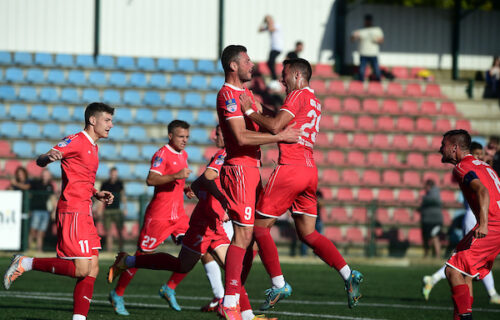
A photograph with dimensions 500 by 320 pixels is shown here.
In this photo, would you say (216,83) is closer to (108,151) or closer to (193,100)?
(193,100)

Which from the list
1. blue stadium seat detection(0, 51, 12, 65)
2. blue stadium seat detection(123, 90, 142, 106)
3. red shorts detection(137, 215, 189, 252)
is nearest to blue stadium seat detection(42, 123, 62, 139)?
blue stadium seat detection(123, 90, 142, 106)

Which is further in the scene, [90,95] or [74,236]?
[90,95]

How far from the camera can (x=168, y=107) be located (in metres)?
22.8

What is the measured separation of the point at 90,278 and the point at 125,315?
1.54 metres

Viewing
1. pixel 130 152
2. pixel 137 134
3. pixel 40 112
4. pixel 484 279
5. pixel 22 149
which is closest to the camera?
pixel 484 279

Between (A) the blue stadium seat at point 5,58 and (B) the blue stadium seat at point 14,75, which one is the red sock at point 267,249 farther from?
(A) the blue stadium seat at point 5,58

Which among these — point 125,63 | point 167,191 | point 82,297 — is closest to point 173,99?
point 125,63

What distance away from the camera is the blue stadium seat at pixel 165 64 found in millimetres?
24188

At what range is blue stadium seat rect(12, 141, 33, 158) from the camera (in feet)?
69.7

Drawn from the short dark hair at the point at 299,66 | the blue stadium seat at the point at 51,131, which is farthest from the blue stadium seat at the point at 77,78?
the short dark hair at the point at 299,66

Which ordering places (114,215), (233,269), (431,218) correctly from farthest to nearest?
(431,218) → (114,215) → (233,269)

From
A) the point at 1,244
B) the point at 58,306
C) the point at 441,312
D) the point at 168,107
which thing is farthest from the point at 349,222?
the point at 58,306

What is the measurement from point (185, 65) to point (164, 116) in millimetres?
2449

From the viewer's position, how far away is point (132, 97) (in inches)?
906
